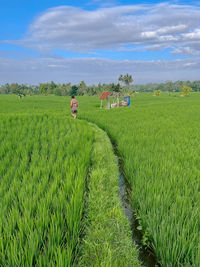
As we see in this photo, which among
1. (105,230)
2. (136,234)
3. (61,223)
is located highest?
(61,223)

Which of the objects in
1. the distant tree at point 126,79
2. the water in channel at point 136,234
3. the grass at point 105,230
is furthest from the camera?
the distant tree at point 126,79

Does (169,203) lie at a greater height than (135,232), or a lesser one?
greater

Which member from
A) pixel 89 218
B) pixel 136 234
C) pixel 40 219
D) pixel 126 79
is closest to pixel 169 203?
pixel 136 234

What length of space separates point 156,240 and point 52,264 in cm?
98

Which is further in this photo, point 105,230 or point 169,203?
point 169,203

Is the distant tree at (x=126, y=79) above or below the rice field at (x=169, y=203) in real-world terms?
above

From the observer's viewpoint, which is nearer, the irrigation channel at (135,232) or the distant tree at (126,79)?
the irrigation channel at (135,232)

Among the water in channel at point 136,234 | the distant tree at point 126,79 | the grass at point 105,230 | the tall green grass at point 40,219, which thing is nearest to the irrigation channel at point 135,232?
the water in channel at point 136,234

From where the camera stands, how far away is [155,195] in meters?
2.21

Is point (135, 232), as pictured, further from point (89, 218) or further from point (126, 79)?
point (126, 79)

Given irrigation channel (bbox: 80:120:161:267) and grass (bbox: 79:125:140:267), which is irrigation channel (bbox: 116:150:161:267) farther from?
grass (bbox: 79:125:140:267)

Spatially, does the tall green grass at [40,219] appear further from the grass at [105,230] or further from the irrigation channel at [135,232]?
the irrigation channel at [135,232]

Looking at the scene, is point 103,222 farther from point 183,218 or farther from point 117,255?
point 183,218

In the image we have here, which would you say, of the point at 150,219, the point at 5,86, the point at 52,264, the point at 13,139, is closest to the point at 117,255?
the point at 150,219
